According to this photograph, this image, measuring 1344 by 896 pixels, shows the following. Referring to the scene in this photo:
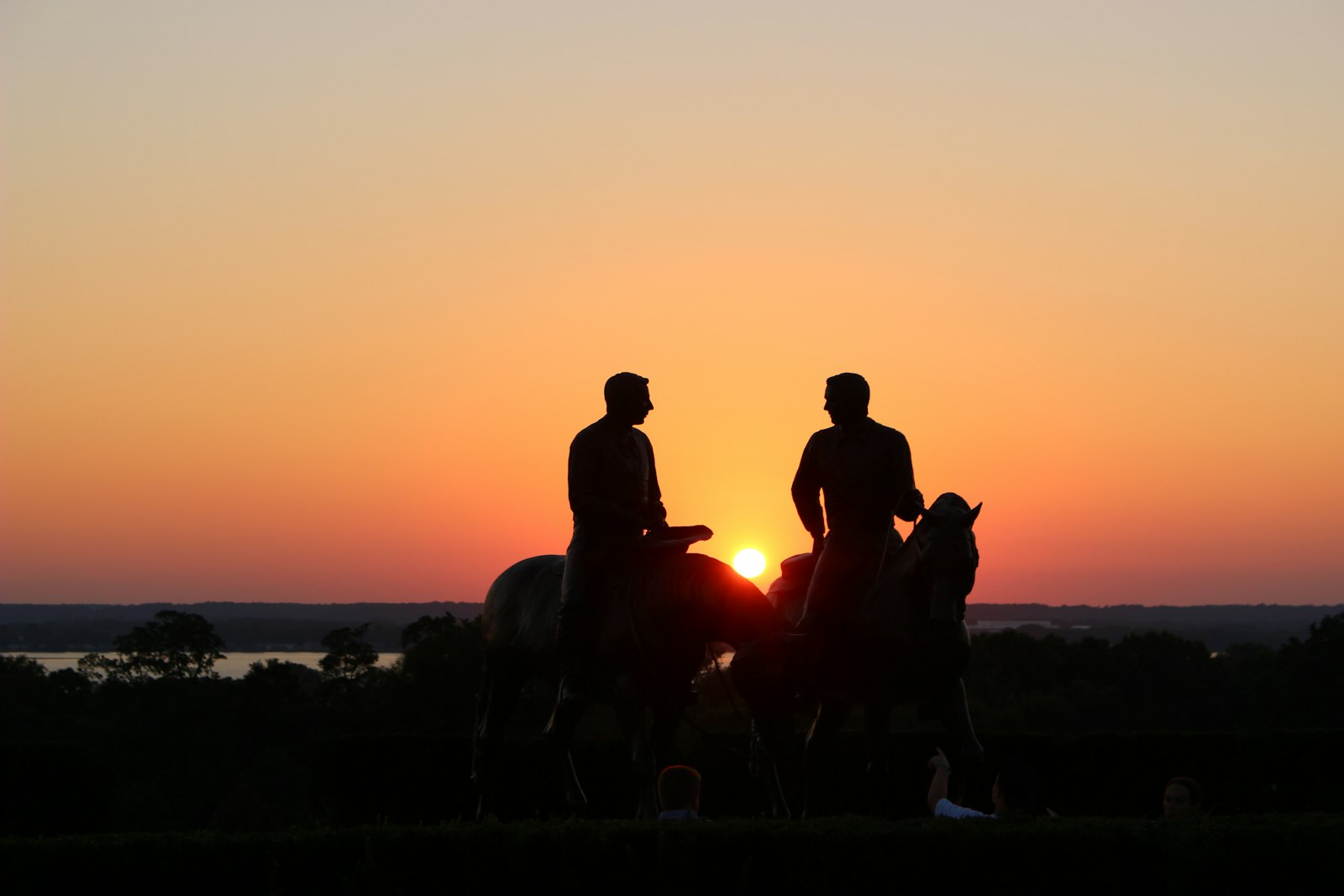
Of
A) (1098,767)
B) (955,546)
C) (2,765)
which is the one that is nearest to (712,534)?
(955,546)

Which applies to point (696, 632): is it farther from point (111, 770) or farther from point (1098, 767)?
point (111, 770)

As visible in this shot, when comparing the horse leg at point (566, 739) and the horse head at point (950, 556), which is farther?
the horse leg at point (566, 739)

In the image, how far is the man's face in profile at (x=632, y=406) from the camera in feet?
38.2

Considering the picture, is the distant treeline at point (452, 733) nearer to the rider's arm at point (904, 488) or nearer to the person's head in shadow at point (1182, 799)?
the person's head in shadow at point (1182, 799)

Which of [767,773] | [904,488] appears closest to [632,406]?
[904,488]

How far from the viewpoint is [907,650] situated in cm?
1122

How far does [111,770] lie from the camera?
1720cm

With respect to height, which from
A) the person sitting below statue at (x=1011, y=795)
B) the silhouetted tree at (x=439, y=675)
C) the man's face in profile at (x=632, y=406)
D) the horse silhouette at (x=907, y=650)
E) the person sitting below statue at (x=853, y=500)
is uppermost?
the man's face in profile at (x=632, y=406)

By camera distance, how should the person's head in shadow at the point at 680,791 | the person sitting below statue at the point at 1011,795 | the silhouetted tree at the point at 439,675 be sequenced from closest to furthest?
1. the person sitting below statue at the point at 1011,795
2. the person's head in shadow at the point at 680,791
3. the silhouetted tree at the point at 439,675

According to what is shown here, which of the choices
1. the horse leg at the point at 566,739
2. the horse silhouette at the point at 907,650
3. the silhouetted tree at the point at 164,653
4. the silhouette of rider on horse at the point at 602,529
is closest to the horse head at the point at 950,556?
the horse silhouette at the point at 907,650

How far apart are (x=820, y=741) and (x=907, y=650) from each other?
46.0 inches

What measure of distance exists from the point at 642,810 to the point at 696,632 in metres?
1.30

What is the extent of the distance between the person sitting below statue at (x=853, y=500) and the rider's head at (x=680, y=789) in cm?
167

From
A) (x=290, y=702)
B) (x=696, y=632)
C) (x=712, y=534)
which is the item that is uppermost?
(x=712, y=534)
